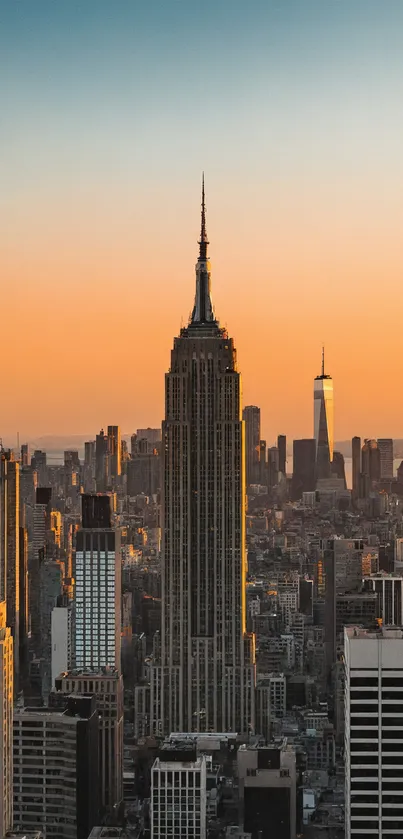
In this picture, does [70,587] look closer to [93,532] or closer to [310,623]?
[93,532]

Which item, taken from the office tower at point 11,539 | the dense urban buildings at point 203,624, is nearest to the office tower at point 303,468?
the dense urban buildings at point 203,624

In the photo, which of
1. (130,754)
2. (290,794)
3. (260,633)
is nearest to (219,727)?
(260,633)

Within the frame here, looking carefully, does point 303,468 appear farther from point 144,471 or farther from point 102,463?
point 144,471

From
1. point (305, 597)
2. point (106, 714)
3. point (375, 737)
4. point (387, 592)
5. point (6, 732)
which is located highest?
point (387, 592)

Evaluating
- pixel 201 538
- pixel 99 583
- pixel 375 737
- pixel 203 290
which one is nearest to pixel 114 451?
pixel 99 583

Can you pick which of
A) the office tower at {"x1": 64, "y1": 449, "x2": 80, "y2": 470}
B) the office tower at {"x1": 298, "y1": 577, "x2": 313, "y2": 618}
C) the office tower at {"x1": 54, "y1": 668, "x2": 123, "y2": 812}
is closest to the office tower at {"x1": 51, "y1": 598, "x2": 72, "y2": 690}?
the office tower at {"x1": 54, "y1": 668, "x2": 123, "y2": 812}

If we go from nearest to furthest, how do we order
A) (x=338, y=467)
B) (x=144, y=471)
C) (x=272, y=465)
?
(x=338, y=467)
(x=272, y=465)
(x=144, y=471)
